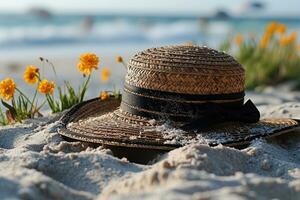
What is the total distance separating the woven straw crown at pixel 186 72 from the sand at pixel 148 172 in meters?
0.43

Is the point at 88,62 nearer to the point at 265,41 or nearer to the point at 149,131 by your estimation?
the point at 149,131

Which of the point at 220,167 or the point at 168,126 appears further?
the point at 168,126

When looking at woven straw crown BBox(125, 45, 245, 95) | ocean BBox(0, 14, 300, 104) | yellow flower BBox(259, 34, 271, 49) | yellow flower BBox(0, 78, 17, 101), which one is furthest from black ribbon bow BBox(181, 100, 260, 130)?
yellow flower BBox(259, 34, 271, 49)

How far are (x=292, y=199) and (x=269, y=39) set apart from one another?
20.8ft

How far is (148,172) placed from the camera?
250 centimetres

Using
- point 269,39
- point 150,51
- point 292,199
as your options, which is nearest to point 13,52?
point 269,39

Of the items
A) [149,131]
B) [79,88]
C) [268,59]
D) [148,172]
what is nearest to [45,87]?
[79,88]

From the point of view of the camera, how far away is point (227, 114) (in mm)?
3623

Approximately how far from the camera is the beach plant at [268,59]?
825cm

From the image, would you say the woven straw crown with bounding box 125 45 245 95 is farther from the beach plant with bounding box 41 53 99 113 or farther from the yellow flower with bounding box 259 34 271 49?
the yellow flower with bounding box 259 34 271 49

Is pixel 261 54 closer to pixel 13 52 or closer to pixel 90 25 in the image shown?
pixel 13 52

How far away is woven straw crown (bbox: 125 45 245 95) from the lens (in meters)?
3.54

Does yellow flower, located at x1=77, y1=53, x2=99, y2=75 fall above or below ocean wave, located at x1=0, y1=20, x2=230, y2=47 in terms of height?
above

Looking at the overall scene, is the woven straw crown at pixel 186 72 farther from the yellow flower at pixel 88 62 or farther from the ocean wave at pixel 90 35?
the ocean wave at pixel 90 35
